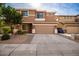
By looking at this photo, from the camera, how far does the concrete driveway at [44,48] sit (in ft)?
20.4

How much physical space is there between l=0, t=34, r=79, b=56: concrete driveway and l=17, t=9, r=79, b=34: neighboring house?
21 cm

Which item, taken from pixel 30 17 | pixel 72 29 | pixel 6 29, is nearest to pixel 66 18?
pixel 72 29

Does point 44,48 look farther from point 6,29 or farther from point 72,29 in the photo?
point 6,29

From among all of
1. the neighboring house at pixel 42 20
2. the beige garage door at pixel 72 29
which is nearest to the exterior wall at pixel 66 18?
the neighboring house at pixel 42 20

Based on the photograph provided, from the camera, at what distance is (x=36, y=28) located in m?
6.51

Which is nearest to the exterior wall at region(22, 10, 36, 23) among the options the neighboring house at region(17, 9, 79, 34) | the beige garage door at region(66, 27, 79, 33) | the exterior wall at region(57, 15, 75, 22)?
the neighboring house at region(17, 9, 79, 34)

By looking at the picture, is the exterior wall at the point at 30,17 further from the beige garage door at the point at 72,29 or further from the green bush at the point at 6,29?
the beige garage door at the point at 72,29

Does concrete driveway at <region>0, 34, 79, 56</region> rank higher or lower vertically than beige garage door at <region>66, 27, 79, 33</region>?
lower

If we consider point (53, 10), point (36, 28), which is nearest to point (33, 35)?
point (36, 28)

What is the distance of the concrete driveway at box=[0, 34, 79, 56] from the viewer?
6.21 metres

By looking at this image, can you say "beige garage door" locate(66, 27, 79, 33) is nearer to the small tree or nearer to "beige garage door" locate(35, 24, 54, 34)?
"beige garage door" locate(35, 24, 54, 34)

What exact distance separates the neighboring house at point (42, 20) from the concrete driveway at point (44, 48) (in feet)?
0.69

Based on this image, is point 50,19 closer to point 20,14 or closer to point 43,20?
point 43,20

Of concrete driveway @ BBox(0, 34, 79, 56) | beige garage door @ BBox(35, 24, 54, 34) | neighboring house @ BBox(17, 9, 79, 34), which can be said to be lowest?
concrete driveway @ BBox(0, 34, 79, 56)
